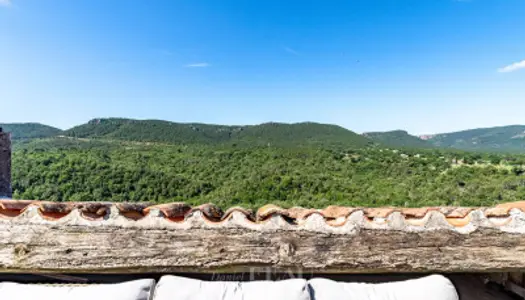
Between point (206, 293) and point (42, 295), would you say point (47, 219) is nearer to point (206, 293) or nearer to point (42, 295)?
point (42, 295)

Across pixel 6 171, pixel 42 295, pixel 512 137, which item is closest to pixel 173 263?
pixel 42 295

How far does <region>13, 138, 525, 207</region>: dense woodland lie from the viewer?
80.2ft

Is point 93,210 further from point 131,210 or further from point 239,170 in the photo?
point 239,170

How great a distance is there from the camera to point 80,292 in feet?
3.85

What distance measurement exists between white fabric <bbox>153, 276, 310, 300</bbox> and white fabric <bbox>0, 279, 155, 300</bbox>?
2.6 inches

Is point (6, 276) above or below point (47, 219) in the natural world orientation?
below

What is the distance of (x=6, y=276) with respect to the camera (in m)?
1.51

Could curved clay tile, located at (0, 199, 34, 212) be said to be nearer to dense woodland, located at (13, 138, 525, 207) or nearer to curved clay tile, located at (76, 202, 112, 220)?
curved clay tile, located at (76, 202, 112, 220)

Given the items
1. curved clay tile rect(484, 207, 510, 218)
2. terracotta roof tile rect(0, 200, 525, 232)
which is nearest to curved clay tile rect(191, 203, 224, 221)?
terracotta roof tile rect(0, 200, 525, 232)

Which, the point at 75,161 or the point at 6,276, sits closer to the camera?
the point at 6,276

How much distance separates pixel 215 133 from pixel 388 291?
2409 inches

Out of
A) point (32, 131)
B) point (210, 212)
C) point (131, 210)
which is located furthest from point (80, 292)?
point (32, 131)

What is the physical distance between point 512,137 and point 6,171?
82236 millimetres

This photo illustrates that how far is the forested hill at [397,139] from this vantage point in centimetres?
7003
